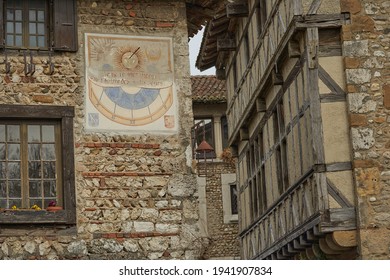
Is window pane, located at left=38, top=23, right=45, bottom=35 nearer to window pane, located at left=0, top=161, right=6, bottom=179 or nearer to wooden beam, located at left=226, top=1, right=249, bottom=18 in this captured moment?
window pane, located at left=0, top=161, right=6, bottom=179

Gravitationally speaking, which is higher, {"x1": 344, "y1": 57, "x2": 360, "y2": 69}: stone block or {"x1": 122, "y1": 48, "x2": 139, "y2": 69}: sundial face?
{"x1": 344, "y1": 57, "x2": 360, "y2": 69}: stone block

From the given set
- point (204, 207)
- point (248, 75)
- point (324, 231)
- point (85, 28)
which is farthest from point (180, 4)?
point (204, 207)

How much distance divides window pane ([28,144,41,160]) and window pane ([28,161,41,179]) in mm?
72

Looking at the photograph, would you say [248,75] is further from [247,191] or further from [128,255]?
[128,255]

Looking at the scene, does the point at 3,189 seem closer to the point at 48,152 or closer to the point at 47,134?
the point at 48,152

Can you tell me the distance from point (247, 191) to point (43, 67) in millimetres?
8830

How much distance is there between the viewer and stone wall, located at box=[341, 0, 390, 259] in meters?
14.4

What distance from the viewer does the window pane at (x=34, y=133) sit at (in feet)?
43.1

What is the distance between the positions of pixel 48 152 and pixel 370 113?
495cm

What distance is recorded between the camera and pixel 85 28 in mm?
13648

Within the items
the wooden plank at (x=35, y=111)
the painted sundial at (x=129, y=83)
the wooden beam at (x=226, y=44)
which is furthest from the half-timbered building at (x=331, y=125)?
the wooden beam at (x=226, y=44)

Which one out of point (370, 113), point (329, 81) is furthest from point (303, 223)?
point (329, 81)

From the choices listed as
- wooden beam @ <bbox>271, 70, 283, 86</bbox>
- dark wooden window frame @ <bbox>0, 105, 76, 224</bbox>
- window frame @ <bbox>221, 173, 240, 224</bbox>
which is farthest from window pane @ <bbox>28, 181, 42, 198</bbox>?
window frame @ <bbox>221, 173, 240, 224</bbox>

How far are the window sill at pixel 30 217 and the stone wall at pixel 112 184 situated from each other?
4.4 inches
